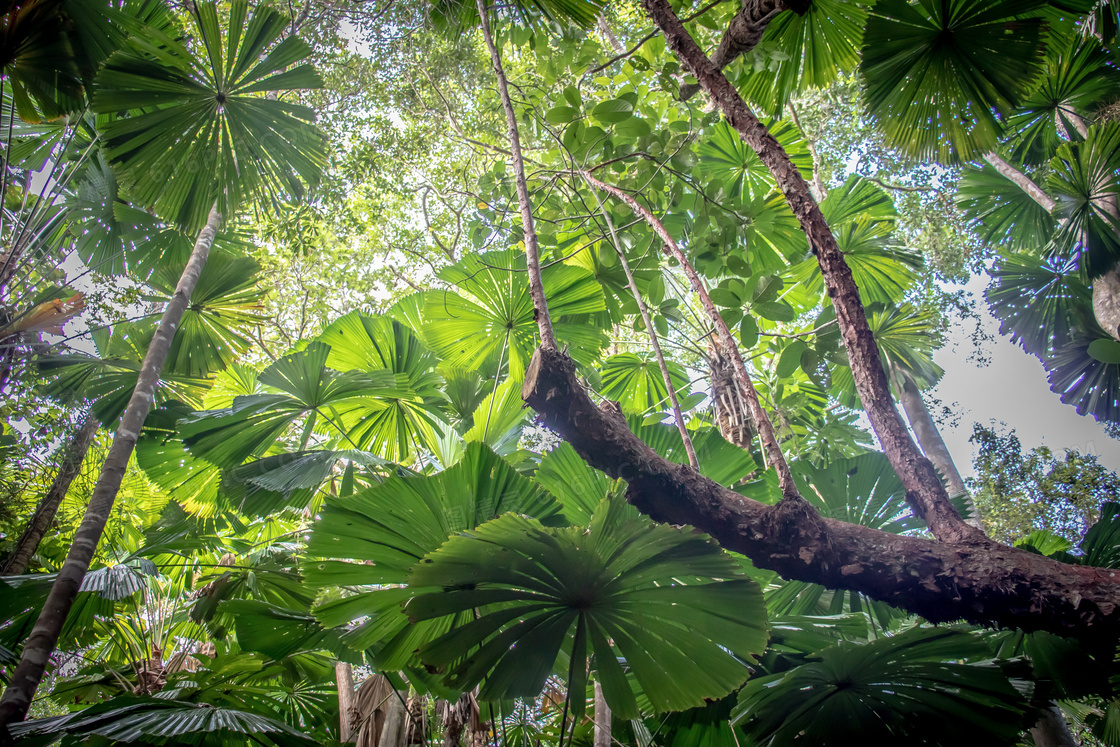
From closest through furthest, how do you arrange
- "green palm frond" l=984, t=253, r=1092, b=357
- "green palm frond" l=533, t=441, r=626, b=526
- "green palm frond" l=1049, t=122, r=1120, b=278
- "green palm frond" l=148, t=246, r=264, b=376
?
"green palm frond" l=533, t=441, r=626, b=526, "green palm frond" l=148, t=246, r=264, b=376, "green palm frond" l=1049, t=122, r=1120, b=278, "green palm frond" l=984, t=253, r=1092, b=357

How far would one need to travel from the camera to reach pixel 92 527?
6.52ft

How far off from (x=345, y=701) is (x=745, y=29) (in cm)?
411

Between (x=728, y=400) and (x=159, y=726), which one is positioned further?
(x=728, y=400)

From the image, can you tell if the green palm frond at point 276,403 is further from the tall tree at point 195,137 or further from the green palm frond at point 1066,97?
the green palm frond at point 1066,97

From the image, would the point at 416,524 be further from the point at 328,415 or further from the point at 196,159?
the point at 196,159

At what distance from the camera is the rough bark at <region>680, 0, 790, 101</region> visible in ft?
5.19

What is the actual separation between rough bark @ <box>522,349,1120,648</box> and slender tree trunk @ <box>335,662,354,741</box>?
2971 mm

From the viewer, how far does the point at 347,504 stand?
134 cm

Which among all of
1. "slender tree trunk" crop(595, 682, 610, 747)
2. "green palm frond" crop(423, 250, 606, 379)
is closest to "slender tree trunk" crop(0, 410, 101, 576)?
"green palm frond" crop(423, 250, 606, 379)

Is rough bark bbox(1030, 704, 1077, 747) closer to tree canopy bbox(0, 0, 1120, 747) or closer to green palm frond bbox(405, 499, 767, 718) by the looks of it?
tree canopy bbox(0, 0, 1120, 747)

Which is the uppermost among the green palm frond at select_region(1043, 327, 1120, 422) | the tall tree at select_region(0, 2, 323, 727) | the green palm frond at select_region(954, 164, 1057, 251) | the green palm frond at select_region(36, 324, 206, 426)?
the green palm frond at select_region(954, 164, 1057, 251)

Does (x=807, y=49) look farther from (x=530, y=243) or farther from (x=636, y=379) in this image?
(x=636, y=379)

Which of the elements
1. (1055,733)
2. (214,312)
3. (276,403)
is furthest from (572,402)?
(1055,733)

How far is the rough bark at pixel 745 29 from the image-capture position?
5.19 ft
